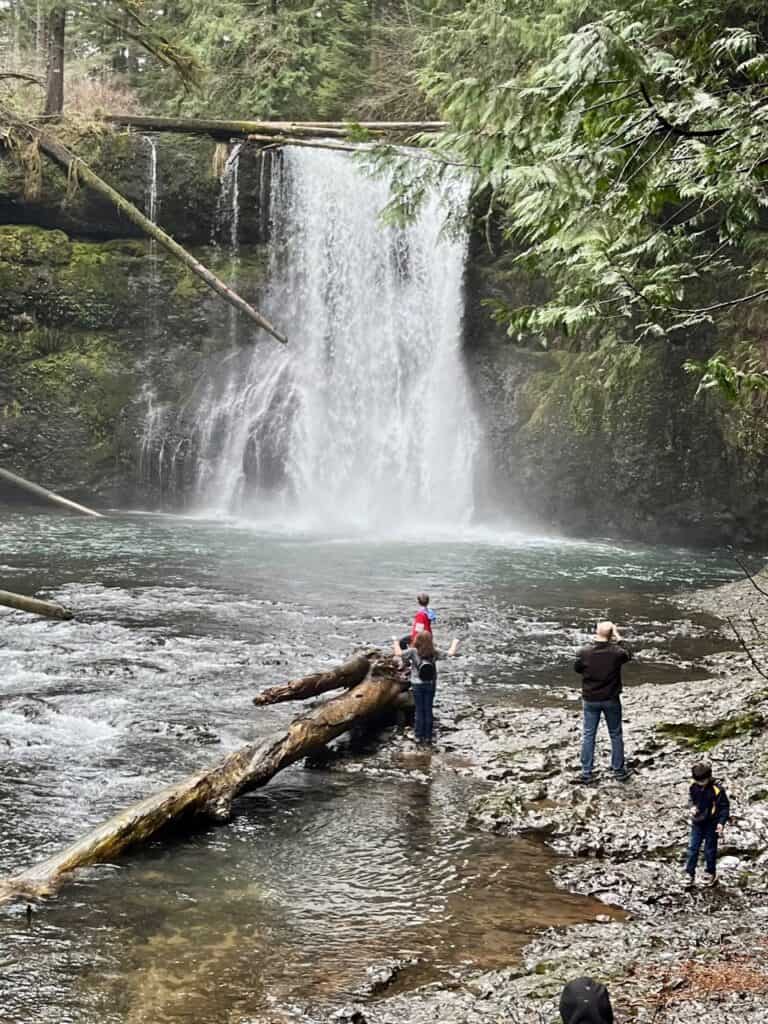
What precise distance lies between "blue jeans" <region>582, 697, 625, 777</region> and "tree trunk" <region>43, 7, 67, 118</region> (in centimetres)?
2415

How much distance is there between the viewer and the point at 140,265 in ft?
105

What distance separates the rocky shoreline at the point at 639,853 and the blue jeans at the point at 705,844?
13cm

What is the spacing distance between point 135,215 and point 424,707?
37.4 ft

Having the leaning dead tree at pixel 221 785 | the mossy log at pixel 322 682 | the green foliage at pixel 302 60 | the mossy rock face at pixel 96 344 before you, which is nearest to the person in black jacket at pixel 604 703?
the leaning dead tree at pixel 221 785

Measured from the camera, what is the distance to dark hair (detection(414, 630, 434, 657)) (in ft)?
35.1

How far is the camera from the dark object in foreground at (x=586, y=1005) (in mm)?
3500

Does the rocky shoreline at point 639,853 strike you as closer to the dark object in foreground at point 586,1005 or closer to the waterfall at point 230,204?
the dark object in foreground at point 586,1005

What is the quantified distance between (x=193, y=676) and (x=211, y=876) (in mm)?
5403

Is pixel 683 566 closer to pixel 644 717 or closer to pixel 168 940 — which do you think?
pixel 644 717

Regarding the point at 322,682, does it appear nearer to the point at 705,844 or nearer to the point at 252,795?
the point at 252,795

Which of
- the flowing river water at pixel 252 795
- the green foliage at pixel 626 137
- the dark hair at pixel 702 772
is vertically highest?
the green foliage at pixel 626 137

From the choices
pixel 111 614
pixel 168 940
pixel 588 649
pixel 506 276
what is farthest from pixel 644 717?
pixel 506 276

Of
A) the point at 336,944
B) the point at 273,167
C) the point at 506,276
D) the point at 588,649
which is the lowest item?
the point at 336,944

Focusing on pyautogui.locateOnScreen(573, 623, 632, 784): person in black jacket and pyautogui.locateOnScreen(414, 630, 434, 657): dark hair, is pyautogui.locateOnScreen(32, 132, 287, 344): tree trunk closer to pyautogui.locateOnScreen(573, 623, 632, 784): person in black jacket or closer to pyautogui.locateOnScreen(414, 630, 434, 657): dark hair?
pyautogui.locateOnScreen(414, 630, 434, 657): dark hair
